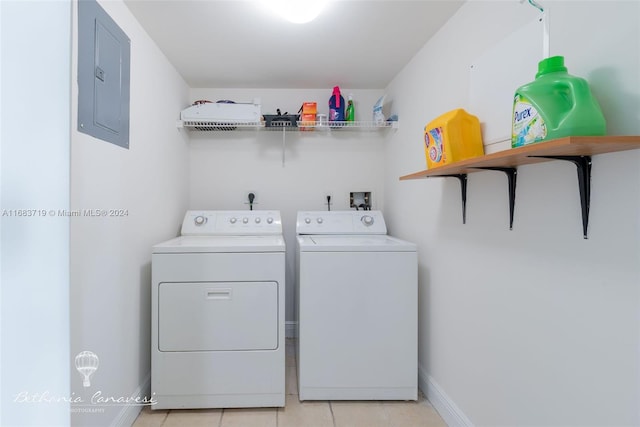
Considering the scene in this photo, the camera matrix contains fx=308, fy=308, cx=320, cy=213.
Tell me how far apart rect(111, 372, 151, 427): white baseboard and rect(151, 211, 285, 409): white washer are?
4.1 inches

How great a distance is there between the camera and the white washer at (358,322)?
1.71 metres

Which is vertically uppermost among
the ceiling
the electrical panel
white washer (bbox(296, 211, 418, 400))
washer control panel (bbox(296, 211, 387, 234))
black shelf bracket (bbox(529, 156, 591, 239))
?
the ceiling

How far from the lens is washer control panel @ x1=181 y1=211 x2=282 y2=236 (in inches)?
88.9

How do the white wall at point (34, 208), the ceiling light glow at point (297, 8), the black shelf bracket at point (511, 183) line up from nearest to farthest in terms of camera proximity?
the white wall at point (34, 208) < the black shelf bracket at point (511, 183) < the ceiling light glow at point (297, 8)

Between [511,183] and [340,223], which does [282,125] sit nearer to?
[340,223]

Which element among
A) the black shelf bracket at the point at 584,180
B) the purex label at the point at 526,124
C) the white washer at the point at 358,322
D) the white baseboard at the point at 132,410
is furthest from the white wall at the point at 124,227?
the black shelf bracket at the point at 584,180

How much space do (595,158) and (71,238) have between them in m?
1.71

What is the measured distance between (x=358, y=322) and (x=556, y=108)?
133 centimetres

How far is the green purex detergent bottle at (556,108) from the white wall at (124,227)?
5.02ft

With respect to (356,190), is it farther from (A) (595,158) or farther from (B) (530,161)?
(A) (595,158)

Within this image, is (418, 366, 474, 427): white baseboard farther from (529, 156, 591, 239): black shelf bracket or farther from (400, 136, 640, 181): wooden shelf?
(400, 136, 640, 181): wooden shelf

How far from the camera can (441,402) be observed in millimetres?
1653

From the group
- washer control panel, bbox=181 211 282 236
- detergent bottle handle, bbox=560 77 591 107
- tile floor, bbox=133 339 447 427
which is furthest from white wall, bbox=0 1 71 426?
detergent bottle handle, bbox=560 77 591 107

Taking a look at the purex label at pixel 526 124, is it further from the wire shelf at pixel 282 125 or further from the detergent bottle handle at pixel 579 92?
the wire shelf at pixel 282 125
